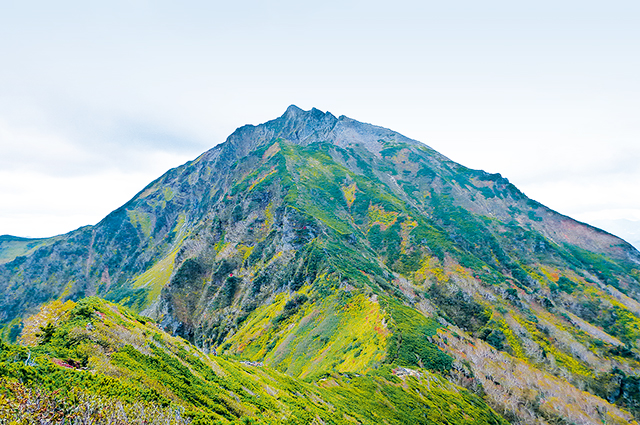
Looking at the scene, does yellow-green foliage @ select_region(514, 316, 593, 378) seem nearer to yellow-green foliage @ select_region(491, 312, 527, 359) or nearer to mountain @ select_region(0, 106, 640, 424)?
mountain @ select_region(0, 106, 640, 424)

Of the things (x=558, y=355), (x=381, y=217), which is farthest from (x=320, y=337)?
(x=381, y=217)

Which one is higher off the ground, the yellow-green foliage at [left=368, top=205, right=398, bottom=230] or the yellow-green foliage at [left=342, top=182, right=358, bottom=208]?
the yellow-green foliage at [left=342, top=182, right=358, bottom=208]

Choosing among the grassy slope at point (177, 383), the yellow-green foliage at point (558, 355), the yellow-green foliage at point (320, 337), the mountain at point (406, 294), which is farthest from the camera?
the yellow-green foliage at point (558, 355)

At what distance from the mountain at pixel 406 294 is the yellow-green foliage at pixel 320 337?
0.35m

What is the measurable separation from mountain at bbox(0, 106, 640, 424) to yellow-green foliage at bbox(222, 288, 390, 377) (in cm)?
35

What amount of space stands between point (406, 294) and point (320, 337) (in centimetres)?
3528

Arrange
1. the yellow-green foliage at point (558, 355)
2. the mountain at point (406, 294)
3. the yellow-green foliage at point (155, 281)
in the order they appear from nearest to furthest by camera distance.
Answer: the mountain at point (406, 294)
the yellow-green foliage at point (558, 355)
the yellow-green foliage at point (155, 281)

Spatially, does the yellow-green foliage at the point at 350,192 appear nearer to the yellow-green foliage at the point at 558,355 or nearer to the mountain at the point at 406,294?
the mountain at the point at 406,294

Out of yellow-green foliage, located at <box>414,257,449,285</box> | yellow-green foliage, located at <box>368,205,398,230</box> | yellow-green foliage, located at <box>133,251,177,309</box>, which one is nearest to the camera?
yellow-green foliage, located at <box>414,257,449,285</box>

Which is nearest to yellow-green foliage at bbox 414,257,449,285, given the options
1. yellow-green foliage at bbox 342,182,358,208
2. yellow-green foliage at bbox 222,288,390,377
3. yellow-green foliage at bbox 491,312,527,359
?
yellow-green foliage at bbox 491,312,527,359

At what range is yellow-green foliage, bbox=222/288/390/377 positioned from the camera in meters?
54.4

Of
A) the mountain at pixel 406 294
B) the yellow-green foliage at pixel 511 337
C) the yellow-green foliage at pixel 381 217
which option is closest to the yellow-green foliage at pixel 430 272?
the mountain at pixel 406 294

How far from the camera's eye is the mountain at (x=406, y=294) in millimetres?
55938

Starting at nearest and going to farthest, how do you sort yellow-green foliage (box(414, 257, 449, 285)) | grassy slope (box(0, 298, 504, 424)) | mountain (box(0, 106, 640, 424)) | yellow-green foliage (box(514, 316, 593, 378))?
grassy slope (box(0, 298, 504, 424)), mountain (box(0, 106, 640, 424)), yellow-green foliage (box(514, 316, 593, 378)), yellow-green foliage (box(414, 257, 449, 285))
